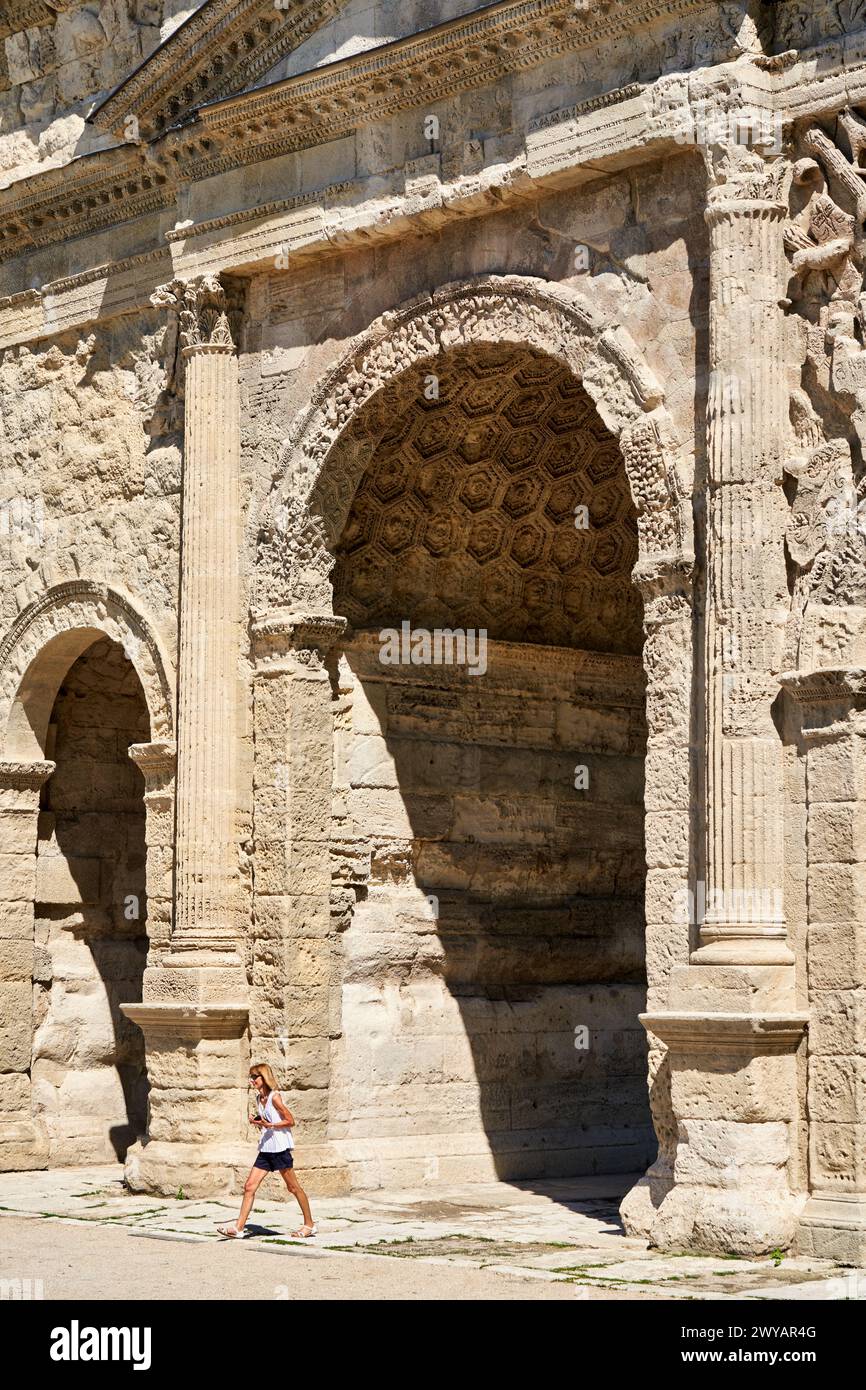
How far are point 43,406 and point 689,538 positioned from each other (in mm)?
6250

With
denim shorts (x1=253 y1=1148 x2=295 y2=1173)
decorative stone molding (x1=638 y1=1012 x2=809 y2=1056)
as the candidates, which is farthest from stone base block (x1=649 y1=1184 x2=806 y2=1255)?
denim shorts (x1=253 y1=1148 x2=295 y2=1173)

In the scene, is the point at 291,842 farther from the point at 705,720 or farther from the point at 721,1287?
the point at 721,1287

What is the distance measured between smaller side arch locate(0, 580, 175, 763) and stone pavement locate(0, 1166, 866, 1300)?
3.10m

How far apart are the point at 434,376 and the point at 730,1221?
213 inches

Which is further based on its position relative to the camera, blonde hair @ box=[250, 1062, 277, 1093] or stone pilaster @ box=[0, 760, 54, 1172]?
stone pilaster @ box=[0, 760, 54, 1172]

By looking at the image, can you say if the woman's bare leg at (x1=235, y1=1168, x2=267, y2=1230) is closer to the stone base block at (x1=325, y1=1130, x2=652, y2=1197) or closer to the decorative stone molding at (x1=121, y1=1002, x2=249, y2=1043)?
the stone base block at (x1=325, y1=1130, x2=652, y2=1197)

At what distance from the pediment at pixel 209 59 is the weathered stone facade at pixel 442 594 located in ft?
0.10

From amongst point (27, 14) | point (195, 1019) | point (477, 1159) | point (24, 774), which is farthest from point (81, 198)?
point (477, 1159)

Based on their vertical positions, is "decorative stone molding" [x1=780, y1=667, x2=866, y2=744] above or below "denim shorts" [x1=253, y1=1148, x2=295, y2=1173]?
above

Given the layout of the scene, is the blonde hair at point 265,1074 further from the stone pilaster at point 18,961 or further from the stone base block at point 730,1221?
the stone pilaster at point 18,961

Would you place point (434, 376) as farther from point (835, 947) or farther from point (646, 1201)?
point (646, 1201)

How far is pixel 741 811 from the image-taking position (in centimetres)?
1116

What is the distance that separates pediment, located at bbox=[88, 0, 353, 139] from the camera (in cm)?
1415

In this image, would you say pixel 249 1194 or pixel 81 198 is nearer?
pixel 249 1194
